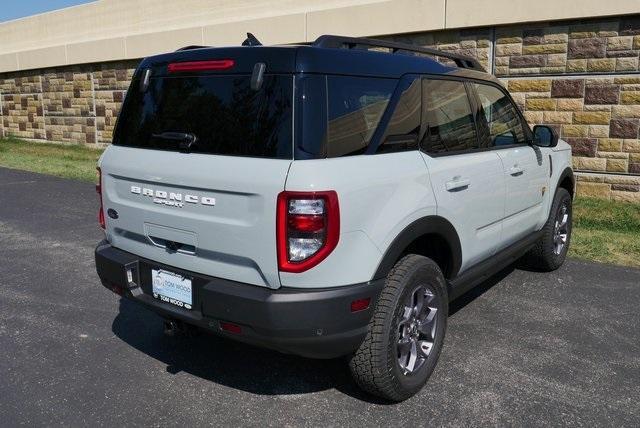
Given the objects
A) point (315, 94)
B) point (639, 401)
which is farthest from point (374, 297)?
point (639, 401)

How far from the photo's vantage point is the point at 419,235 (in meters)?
3.18

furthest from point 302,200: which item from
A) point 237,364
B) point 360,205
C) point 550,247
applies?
point 550,247

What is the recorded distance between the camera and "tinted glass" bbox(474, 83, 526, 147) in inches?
166

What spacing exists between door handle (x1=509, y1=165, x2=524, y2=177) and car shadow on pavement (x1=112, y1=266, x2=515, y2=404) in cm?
184

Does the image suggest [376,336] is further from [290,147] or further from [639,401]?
[639,401]

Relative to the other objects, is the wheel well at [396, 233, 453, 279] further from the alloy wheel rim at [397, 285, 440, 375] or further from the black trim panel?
the alloy wheel rim at [397, 285, 440, 375]

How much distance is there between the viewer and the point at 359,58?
3137 millimetres

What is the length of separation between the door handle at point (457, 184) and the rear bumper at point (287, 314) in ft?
2.83

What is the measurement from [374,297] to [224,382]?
118 centimetres

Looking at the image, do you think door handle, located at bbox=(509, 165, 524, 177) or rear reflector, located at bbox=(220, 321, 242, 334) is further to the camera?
door handle, located at bbox=(509, 165, 524, 177)

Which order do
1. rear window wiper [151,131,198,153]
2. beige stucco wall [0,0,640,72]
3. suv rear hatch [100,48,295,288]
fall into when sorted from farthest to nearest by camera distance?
beige stucco wall [0,0,640,72]
rear window wiper [151,131,198,153]
suv rear hatch [100,48,295,288]

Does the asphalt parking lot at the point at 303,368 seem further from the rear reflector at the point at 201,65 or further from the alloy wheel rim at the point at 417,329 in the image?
the rear reflector at the point at 201,65

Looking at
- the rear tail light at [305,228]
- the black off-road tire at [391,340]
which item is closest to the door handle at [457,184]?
the black off-road tire at [391,340]

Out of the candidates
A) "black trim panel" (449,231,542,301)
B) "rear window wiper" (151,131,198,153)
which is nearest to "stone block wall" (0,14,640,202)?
"black trim panel" (449,231,542,301)
